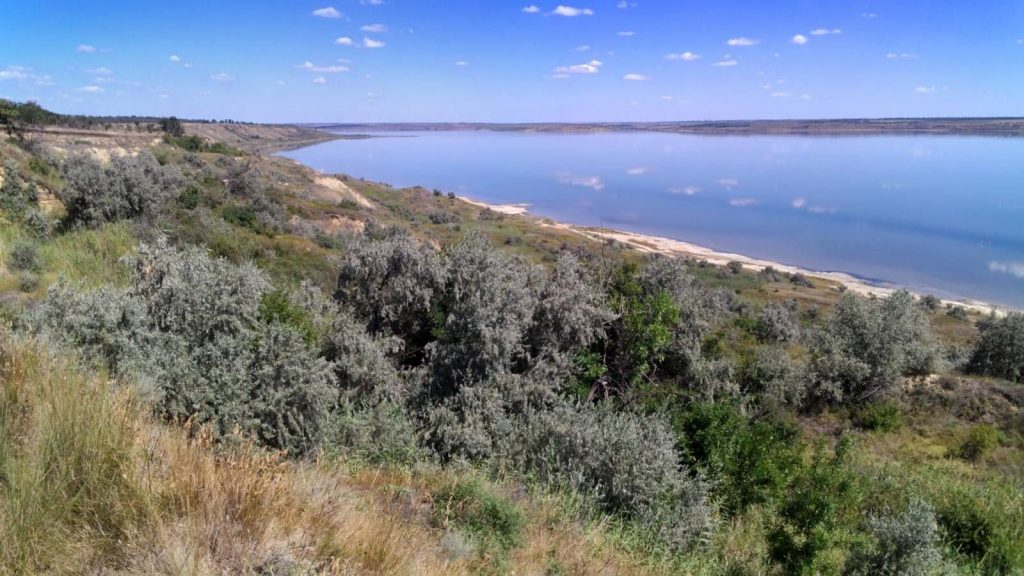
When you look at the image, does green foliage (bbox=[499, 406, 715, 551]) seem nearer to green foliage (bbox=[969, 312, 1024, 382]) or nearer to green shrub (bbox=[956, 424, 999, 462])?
green shrub (bbox=[956, 424, 999, 462])

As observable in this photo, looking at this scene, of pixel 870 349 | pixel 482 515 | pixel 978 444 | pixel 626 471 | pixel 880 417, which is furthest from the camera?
pixel 870 349

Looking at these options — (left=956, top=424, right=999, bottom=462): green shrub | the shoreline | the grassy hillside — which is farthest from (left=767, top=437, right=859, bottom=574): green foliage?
the shoreline

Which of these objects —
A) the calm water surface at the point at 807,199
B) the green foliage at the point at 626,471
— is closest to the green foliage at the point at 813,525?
the green foliage at the point at 626,471

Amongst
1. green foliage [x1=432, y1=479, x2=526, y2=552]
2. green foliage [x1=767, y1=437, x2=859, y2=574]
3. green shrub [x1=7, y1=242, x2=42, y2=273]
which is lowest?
green foliage [x1=767, y1=437, x2=859, y2=574]

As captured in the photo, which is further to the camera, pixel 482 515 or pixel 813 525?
pixel 813 525

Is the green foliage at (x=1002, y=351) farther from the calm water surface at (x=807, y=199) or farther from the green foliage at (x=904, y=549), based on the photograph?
the calm water surface at (x=807, y=199)

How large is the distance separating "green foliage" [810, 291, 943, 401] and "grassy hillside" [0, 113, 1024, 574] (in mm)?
1105

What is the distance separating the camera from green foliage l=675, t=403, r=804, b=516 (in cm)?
695

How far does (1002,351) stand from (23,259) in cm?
2625

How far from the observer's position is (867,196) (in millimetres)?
84812

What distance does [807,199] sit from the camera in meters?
83.9

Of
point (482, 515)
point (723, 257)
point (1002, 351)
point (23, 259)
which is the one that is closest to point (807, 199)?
point (723, 257)

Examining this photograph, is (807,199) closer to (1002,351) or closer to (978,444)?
(1002,351)

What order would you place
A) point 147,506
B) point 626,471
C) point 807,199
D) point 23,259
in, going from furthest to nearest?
point 807,199, point 23,259, point 626,471, point 147,506
